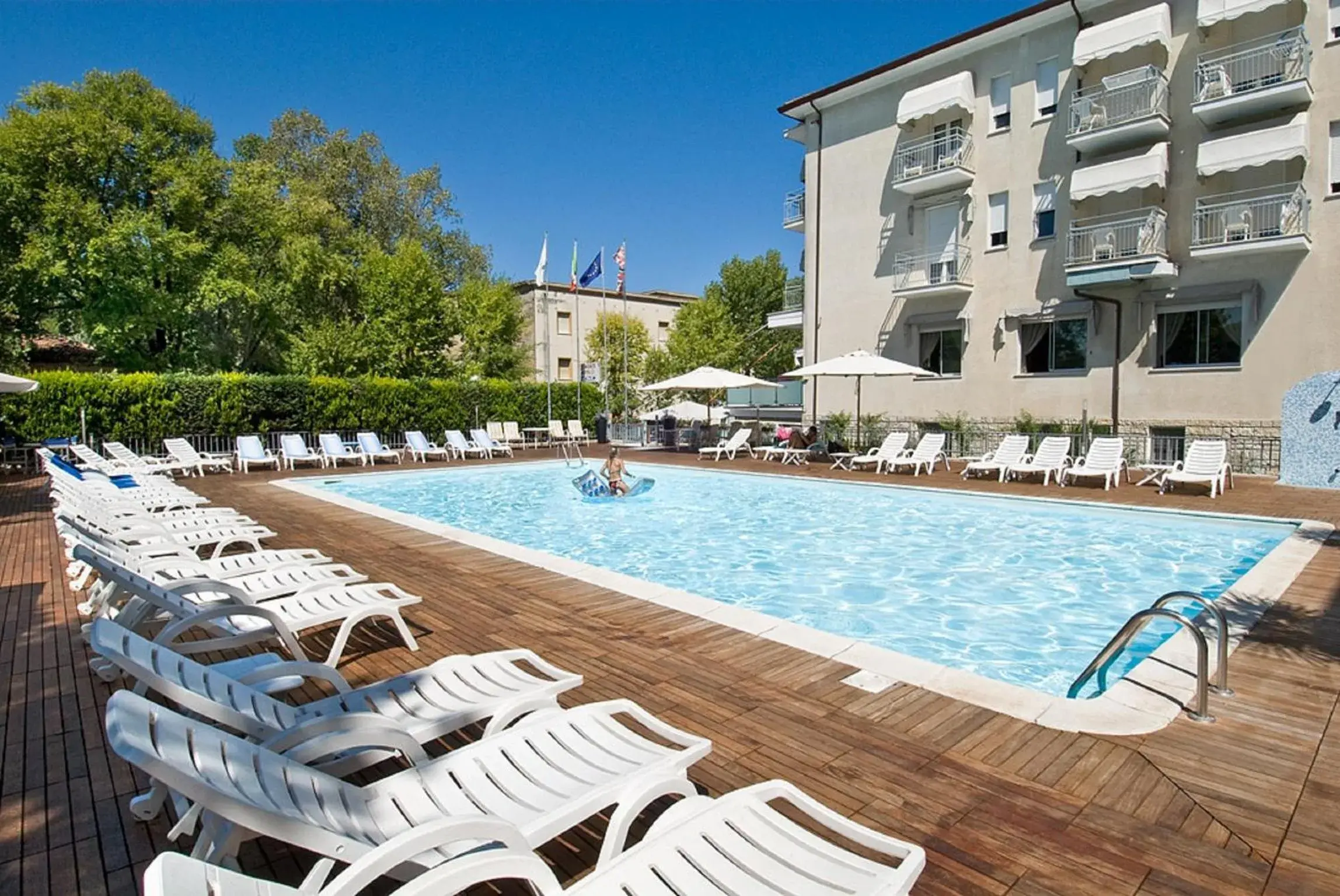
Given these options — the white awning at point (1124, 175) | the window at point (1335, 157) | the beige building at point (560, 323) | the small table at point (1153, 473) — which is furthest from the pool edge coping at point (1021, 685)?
the beige building at point (560, 323)

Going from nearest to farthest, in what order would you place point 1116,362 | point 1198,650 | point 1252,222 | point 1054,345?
point 1198,650, point 1252,222, point 1116,362, point 1054,345

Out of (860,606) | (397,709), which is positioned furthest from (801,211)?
(397,709)

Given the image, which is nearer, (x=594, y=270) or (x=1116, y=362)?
(x=1116, y=362)

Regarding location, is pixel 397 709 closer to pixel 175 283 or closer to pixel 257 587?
pixel 257 587

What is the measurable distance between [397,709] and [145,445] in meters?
19.5

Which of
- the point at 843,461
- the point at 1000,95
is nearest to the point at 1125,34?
the point at 1000,95

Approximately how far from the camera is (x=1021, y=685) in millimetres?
5578

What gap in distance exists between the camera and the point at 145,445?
60.0 ft

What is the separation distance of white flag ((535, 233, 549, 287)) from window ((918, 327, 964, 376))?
1586 centimetres

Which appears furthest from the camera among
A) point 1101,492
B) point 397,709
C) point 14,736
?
point 1101,492

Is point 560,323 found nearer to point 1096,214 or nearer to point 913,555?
point 1096,214

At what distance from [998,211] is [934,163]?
256 cm

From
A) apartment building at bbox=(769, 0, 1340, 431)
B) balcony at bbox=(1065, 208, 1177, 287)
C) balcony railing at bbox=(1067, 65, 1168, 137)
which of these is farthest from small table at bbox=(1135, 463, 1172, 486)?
balcony railing at bbox=(1067, 65, 1168, 137)

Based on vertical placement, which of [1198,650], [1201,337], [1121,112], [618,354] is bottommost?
[1198,650]
